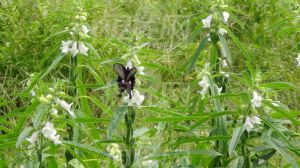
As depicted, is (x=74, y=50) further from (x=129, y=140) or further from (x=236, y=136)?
(x=236, y=136)

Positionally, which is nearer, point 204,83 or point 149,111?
point 204,83

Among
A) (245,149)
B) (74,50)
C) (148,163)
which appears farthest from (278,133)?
(74,50)

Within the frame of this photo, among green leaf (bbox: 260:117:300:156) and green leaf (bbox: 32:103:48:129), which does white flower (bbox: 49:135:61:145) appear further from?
green leaf (bbox: 260:117:300:156)

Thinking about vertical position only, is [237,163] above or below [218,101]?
below

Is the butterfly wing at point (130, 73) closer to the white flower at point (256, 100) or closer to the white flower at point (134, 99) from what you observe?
the white flower at point (134, 99)

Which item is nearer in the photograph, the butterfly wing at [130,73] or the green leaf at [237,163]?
the butterfly wing at [130,73]

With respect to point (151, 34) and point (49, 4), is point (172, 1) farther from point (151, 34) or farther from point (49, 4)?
point (49, 4)

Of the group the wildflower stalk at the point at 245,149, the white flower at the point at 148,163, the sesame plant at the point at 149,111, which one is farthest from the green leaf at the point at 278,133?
the white flower at the point at 148,163
